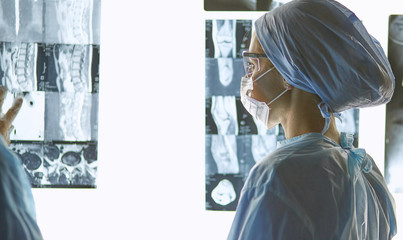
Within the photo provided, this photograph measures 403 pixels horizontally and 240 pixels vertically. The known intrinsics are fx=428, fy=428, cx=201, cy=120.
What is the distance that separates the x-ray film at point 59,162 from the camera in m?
1.77

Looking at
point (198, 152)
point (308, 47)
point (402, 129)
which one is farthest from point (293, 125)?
point (402, 129)

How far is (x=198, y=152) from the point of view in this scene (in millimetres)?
1780

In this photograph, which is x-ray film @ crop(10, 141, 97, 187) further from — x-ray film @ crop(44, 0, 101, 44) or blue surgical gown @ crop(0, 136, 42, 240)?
blue surgical gown @ crop(0, 136, 42, 240)

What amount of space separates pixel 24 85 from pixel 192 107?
0.70m

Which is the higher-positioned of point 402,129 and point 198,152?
point 402,129

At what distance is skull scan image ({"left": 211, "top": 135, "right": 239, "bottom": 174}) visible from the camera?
1.78m

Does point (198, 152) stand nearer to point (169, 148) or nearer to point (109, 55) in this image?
point (169, 148)

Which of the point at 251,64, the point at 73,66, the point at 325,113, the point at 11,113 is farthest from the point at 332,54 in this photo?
the point at 73,66

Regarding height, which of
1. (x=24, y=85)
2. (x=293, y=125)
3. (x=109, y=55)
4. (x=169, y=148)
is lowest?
(x=169, y=148)

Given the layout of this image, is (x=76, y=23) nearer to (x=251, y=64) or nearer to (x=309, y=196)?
(x=251, y=64)

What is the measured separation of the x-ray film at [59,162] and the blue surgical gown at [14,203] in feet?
2.89

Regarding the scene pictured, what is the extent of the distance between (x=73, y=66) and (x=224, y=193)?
818 mm

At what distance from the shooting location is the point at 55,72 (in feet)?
5.80

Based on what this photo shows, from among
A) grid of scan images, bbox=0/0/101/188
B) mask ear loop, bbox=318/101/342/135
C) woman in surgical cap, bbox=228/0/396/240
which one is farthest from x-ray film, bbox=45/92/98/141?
Answer: mask ear loop, bbox=318/101/342/135
